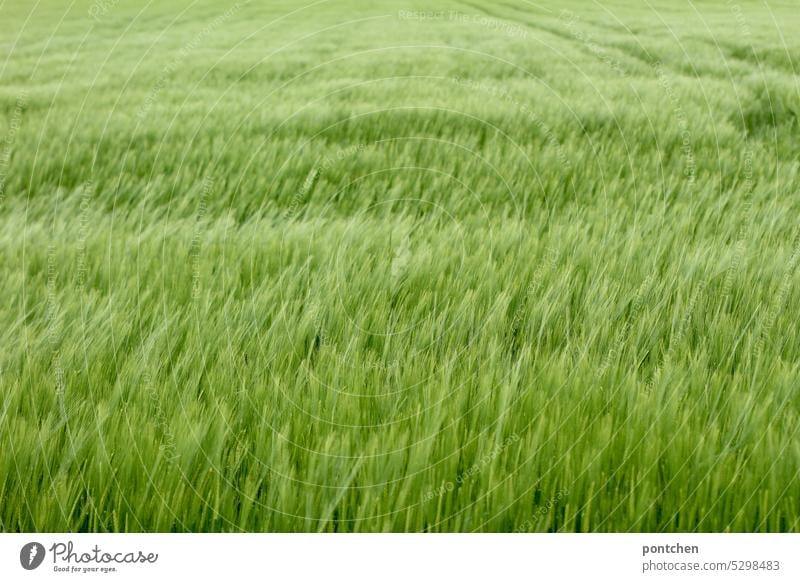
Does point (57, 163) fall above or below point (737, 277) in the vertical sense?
above

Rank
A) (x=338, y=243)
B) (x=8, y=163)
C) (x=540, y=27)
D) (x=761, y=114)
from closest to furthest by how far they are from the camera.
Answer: (x=338, y=243) → (x=8, y=163) → (x=761, y=114) → (x=540, y=27)

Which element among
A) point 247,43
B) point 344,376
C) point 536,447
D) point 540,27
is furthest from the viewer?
point 247,43

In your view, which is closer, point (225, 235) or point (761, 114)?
point (225, 235)

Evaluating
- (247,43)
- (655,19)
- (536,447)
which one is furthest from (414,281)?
(247,43)

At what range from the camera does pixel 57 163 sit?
1944mm

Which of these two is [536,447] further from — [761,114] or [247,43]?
[247,43]

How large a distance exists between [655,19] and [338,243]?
6.49ft

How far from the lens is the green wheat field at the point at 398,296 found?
999mm

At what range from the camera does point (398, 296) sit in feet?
4.43

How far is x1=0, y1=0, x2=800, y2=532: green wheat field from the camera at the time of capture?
999 millimetres

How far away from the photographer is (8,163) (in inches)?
72.5

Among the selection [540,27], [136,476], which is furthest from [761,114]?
[136,476]

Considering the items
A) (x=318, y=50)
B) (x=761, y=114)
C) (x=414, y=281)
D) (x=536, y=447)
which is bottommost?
(x=536, y=447)

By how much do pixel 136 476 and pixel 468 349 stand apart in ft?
2.09
